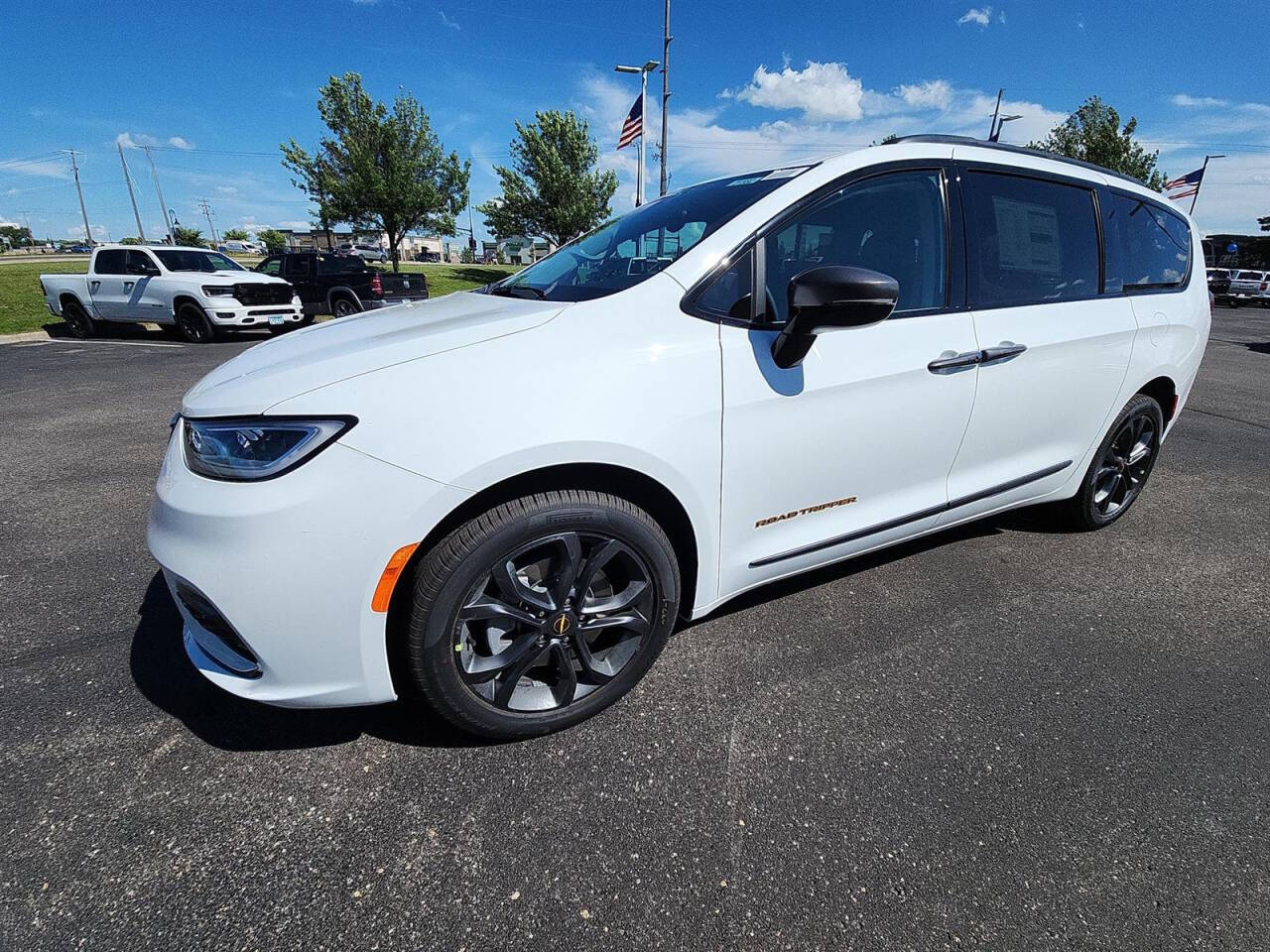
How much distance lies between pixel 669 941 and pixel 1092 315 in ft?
9.57

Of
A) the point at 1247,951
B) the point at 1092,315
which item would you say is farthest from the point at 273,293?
the point at 1247,951

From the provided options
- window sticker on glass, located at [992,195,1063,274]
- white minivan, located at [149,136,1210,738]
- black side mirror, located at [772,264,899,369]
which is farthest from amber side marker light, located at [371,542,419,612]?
window sticker on glass, located at [992,195,1063,274]

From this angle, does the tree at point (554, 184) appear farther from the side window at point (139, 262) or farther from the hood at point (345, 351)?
the hood at point (345, 351)

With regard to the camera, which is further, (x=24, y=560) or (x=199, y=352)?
(x=199, y=352)

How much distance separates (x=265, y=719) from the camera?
6.57 feet

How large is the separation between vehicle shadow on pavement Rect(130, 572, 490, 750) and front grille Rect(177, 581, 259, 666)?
28 cm

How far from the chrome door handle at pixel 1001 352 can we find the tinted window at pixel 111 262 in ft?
46.2

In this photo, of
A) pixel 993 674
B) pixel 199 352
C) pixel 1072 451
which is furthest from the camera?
pixel 199 352

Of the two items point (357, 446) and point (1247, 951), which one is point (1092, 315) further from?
point (357, 446)

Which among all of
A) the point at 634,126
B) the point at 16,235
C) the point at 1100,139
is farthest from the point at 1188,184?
the point at 16,235

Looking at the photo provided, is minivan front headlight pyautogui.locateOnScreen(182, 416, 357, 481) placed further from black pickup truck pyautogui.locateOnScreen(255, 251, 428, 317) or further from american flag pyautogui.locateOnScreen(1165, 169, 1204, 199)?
american flag pyautogui.locateOnScreen(1165, 169, 1204, 199)

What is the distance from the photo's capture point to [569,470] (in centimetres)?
175

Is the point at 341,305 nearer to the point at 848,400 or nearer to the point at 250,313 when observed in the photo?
the point at 250,313

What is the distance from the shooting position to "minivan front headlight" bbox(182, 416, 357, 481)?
154cm
